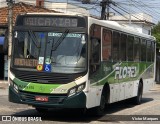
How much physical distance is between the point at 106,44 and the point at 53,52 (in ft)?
7.71

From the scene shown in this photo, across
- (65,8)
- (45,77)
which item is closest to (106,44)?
(45,77)

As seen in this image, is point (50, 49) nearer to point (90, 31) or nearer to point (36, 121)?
point (90, 31)

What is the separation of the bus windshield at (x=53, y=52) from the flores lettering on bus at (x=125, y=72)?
3276 millimetres

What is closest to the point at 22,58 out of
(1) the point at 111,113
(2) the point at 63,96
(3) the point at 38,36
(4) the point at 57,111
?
(3) the point at 38,36

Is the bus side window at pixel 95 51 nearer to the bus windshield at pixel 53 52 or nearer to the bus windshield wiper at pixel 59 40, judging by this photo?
the bus windshield at pixel 53 52

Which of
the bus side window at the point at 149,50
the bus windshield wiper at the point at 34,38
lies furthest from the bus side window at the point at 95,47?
the bus side window at the point at 149,50

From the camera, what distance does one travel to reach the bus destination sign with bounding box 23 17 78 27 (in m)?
12.6

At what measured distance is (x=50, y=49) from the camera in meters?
12.4

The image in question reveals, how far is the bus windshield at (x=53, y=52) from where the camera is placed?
40.2ft

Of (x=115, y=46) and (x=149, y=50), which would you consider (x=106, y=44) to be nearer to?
(x=115, y=46)

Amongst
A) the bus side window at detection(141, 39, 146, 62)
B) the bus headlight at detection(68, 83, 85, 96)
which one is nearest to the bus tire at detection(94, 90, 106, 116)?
the bus headlight at detection(68, 83, 85, 96)

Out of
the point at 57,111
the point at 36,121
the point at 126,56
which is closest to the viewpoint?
the point at 36,121

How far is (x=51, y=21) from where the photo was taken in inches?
501

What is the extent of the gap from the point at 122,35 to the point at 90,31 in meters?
3.51
